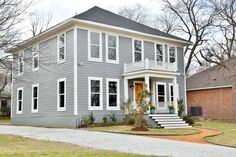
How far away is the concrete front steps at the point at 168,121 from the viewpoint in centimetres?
2064

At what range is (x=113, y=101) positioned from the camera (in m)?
22.3

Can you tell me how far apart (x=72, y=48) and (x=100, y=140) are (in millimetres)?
9068

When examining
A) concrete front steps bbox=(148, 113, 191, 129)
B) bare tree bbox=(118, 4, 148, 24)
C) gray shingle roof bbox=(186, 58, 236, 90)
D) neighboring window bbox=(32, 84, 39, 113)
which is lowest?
concrete front steps bbox=(148, 113, 191, 129)

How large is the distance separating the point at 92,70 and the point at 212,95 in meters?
13.9

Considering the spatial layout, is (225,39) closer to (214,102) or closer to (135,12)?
(214,102)

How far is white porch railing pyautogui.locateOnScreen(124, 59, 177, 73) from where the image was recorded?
2177 centimetres

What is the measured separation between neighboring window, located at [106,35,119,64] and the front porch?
4.41 ft

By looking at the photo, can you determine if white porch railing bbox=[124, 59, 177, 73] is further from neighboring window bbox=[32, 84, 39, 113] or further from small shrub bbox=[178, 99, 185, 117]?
neighboring window bbox=[32, 84, 39, 113]

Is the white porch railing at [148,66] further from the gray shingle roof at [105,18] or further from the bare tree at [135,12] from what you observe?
the bare tree at [135,12]

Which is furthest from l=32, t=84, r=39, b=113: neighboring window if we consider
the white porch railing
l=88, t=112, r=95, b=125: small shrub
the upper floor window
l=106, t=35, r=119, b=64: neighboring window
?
the upper floor window

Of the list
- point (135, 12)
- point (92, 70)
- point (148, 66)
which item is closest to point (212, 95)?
point (148, 66)

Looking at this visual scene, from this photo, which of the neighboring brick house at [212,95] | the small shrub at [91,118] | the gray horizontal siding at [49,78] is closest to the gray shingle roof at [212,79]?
the neighboring brick house at [212,95]

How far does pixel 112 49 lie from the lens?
22.8 meters

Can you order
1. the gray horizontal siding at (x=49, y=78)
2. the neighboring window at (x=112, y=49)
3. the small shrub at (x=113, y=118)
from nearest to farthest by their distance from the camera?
the gray horizontal siding at (x=49, y=78)
the small shrub at (x=113, y=118)
the neighboring window at (x=112, y=49)
